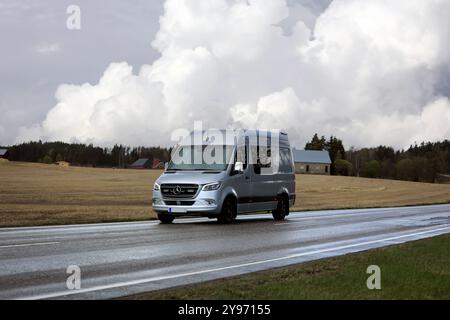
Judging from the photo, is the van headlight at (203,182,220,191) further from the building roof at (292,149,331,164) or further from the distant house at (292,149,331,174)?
the building roof at (292,149,331,164)

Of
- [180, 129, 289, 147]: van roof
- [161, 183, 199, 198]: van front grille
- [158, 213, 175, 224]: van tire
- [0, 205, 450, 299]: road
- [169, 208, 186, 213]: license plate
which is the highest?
[180, 129, 289, 147]: van roof

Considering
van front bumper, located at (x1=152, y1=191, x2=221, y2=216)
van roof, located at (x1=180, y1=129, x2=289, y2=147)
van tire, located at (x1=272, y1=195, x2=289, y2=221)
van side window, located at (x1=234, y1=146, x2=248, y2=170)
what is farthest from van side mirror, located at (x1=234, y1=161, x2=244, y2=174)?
van tire, located at (x1=272, y1=195, x2=289, y2=221)

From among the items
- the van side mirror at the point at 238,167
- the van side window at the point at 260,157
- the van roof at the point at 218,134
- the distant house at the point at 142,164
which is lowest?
the van side mirror at the point at 238,167

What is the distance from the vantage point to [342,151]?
169125mm

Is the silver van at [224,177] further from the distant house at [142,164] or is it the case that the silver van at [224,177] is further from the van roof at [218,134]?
the distant house at [142,164]

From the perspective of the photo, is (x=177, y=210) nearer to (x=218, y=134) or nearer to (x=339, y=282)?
(x=218, y=134)

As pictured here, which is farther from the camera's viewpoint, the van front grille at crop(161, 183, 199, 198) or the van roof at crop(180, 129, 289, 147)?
the van roof at crop(180, 129, 289, 147)

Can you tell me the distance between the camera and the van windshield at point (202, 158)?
19.3 meters

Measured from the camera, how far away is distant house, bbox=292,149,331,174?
154 metres

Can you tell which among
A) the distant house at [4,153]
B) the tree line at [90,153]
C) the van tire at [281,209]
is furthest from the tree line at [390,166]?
the van tire at [281,209]

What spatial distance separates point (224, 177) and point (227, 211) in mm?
1060

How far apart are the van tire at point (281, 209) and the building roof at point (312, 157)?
437ft

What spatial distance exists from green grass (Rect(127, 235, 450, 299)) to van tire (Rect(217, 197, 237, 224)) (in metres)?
7.94
